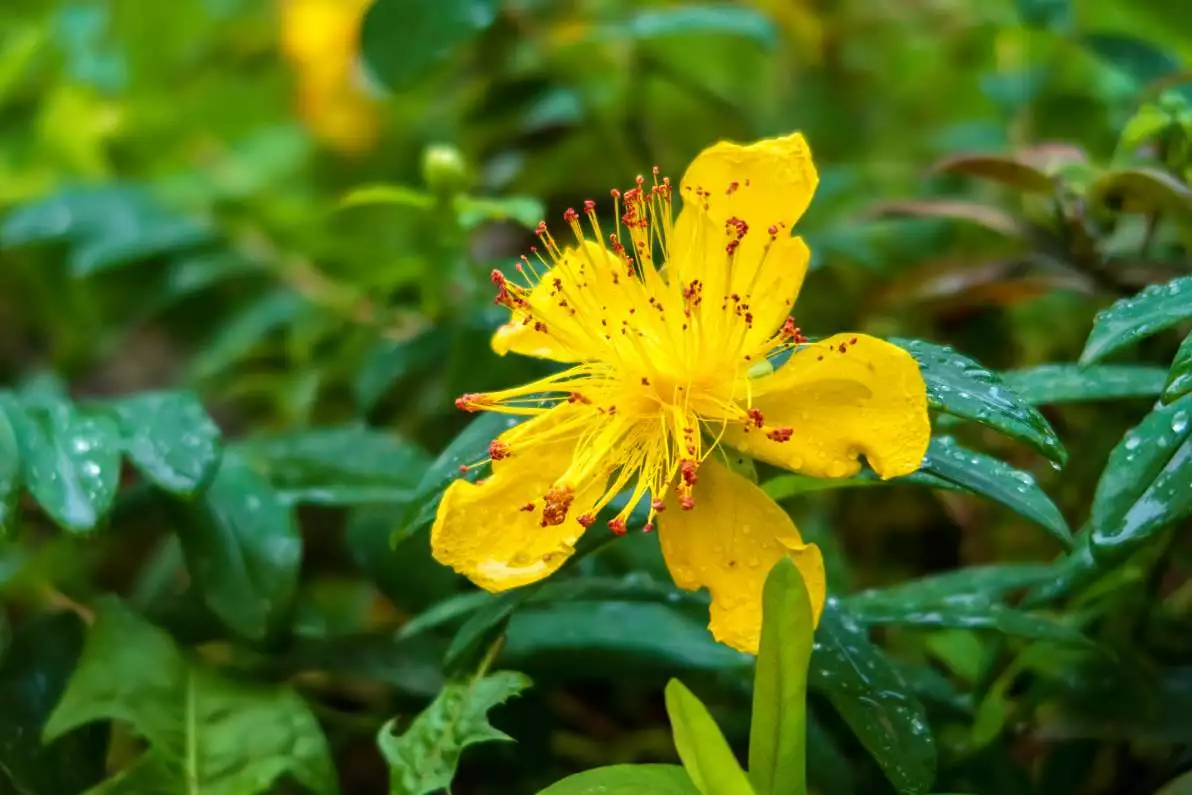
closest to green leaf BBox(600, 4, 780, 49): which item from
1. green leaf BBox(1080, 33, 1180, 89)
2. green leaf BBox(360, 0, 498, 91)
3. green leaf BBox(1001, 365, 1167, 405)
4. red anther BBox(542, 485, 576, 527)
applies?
green leaf BBox(360, 0, 498, 91)

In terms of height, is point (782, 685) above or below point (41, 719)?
above

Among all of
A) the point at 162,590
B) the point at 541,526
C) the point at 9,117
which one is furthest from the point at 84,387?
the point at 541,526

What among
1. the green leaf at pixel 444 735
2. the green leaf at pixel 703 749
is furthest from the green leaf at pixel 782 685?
the green leaf at pixel 444 735

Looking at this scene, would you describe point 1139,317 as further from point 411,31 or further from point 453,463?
point 411,31

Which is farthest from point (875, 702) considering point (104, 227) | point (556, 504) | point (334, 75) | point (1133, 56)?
point (334, 75)

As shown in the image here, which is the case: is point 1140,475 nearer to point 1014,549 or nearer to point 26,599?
point 1014,549
